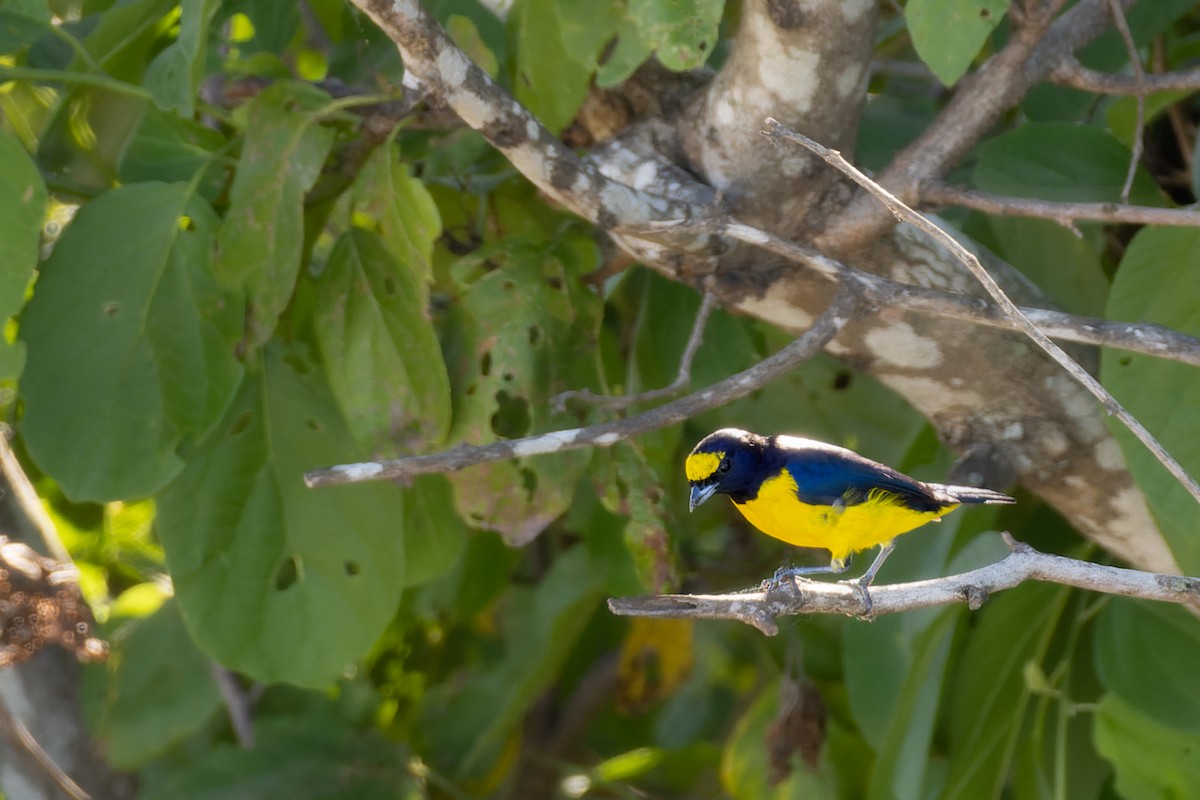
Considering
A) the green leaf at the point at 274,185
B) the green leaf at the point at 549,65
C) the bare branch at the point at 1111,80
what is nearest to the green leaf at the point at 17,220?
the green leaf at the point at 274,185

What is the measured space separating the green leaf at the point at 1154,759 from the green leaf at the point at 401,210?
165 cm

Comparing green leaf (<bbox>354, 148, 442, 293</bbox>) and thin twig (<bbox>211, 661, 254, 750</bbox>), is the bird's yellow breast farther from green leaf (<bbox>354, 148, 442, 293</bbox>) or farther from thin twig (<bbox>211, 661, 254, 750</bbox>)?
thin twig (<bbox>211, 661, 254, 750</bbox>)

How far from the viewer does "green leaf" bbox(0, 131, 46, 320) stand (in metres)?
2.06

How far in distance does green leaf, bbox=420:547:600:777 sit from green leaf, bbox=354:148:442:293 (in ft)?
4.33

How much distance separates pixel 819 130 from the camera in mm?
2217

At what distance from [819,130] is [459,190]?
81 centimetres

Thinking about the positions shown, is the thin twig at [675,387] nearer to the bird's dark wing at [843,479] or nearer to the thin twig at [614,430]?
the thin twig at [614,430]

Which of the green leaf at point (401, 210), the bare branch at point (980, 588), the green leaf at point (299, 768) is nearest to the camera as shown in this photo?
the bare branch at point (980, 588)

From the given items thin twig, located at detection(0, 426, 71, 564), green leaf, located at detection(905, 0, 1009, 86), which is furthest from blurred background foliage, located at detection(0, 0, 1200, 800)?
thin twig, located at detection(0, 426, 71, 564)

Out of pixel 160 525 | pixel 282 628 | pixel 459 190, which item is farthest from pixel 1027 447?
pixel 160 525

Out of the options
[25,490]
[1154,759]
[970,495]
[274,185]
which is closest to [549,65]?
[274,185]

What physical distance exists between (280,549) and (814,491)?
3.52ft

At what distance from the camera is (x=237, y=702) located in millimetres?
3631

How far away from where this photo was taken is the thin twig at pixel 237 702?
139 inches
